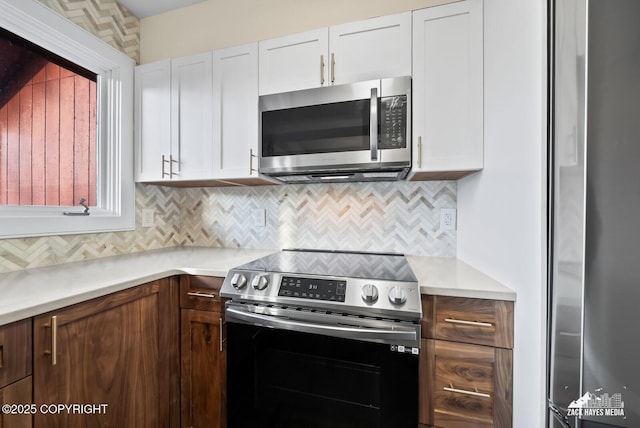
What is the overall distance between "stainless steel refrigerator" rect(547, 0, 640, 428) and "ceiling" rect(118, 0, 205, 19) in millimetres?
2217

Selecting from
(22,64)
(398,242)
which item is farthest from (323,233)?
(22,64)

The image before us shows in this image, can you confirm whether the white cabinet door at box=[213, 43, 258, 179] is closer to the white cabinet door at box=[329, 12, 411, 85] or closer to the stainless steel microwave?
the stainless steel microwave

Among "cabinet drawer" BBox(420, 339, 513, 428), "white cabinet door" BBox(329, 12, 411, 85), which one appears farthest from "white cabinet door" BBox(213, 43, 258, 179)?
"cabinet drawer" BBox(420, 339, 513, 428)

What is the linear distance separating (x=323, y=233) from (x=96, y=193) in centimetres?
150

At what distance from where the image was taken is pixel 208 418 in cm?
131

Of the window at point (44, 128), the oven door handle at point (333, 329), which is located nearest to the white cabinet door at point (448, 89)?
the oven door handle at point (333, 329)

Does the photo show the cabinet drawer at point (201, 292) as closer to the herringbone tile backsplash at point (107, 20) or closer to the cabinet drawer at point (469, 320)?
the cabinet drawer at point (469, 320)

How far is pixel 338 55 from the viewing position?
1.43m

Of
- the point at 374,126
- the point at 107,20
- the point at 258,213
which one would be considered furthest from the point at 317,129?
the point at 107,20

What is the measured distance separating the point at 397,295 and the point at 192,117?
1.62 meters

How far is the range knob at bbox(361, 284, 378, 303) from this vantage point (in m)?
1.04

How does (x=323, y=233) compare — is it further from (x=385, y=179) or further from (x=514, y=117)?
(x=514, y=117)

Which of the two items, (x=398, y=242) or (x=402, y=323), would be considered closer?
(x=402, y=323)

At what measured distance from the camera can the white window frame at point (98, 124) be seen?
129 centimetres
